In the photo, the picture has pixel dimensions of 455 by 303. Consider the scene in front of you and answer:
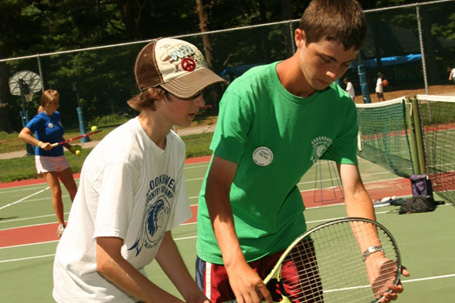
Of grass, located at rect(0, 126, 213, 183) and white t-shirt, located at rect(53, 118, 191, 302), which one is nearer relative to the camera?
white t-shirt, located at rect(53, 118, 191, 302)

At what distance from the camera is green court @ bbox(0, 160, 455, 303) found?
19.8ft

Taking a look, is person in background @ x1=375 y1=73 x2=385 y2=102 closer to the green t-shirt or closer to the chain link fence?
the chain link fence

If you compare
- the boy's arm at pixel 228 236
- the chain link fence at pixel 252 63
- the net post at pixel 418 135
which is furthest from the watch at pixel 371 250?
the chain link fence at pixel 252 63


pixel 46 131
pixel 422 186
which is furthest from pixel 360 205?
pixel 46 131

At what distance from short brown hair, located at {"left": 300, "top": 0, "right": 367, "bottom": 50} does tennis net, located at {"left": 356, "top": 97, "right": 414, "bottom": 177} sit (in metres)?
7.95

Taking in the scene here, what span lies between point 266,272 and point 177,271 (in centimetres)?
52

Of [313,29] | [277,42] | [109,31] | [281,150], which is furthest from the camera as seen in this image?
[109,31]

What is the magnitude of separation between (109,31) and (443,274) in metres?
32.8

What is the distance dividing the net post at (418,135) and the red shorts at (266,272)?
263 inches

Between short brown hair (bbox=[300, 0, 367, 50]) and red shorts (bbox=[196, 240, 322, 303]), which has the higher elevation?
short brown hair (bbox=[300, 0, 367, 50])

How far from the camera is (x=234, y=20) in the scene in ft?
123

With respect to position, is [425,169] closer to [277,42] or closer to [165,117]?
[165,117]

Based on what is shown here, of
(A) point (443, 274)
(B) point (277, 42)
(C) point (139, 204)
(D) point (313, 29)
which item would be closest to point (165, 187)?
(C) point (139, 204)

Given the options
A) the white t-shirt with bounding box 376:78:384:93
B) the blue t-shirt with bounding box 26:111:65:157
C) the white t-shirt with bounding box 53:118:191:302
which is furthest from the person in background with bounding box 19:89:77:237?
the white t-shirt with bounding box 376:78:384:93
